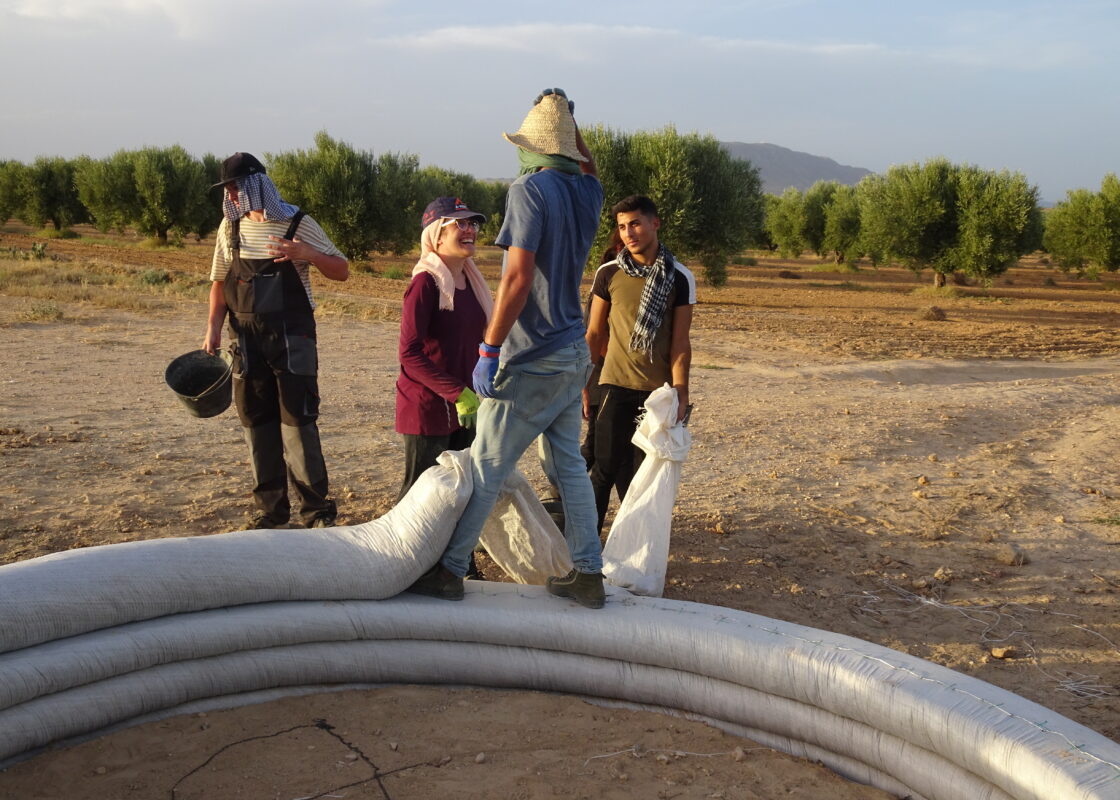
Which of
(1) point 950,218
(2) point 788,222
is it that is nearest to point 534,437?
(1) point 950,218

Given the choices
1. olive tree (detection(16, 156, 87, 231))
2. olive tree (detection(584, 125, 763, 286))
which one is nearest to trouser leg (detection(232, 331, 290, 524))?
olive tree (detection(584, 125, 763, 286))

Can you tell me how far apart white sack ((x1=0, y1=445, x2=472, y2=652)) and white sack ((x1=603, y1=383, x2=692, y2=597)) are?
0.80 metres

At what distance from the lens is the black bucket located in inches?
177

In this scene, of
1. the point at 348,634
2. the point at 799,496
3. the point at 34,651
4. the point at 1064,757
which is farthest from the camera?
the point at 799,496

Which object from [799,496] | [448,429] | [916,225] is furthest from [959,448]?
[916,225]

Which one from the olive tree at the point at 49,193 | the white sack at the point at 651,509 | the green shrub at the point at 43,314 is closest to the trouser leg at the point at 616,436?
the white sack at the point at 651,509

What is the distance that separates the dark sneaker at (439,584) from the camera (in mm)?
3352

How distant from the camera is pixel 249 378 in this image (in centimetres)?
451

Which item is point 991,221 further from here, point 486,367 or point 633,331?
point 486,367

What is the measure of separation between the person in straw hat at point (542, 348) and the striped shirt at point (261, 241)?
1493 millimetres

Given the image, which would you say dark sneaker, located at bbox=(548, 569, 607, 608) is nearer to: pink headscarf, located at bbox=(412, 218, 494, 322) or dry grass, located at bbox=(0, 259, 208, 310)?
pink headscarf, located at bbox=(412, 218, 494, 322)

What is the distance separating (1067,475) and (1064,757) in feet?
14.5

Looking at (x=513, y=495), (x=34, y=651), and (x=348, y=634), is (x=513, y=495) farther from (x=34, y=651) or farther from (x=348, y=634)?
(x=34, y=651)

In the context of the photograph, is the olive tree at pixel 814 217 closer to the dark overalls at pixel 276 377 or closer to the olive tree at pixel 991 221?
the olive tree at pixel 991 221
